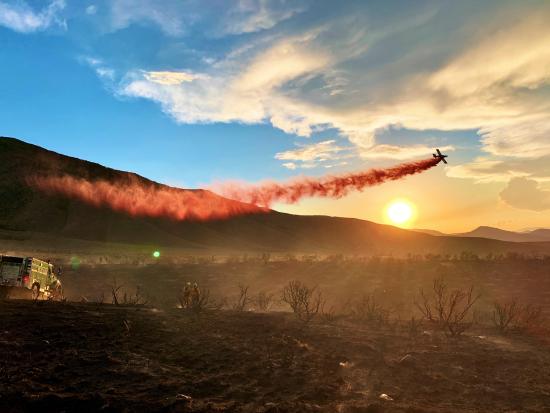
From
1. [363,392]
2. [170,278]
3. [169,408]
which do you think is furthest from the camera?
[170,278]

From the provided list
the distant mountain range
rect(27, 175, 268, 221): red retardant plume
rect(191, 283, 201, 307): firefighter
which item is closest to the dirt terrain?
rect(191, 283, 201, 307): firefighter

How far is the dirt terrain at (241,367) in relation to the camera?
7215 millimetres

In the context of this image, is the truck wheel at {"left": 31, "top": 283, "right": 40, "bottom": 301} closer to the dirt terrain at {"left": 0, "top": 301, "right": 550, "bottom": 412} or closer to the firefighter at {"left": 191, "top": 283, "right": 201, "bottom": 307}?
the dirt terrain at {"left": 0, "top": 301, "right": 550, "bottom": 412}

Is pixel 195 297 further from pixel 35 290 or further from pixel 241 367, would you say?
pixel 241 367

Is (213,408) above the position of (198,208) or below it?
below

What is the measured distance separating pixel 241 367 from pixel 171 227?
327ft

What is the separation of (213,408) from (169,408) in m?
0.63

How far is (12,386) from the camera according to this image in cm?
693

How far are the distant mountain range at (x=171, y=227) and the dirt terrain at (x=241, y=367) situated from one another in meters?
62.4

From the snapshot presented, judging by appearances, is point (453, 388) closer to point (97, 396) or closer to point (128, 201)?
point (97, 396)

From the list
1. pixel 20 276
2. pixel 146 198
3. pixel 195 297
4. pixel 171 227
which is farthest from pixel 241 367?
pixel 146 198

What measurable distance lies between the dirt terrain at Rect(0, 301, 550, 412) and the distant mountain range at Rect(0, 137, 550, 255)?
2458 inches

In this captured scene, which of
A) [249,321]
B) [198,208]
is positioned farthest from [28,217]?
[249,321]

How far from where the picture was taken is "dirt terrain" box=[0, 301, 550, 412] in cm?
721
